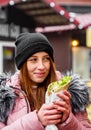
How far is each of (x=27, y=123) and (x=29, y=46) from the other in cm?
52

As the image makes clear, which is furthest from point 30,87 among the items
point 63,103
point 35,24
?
point 35,24

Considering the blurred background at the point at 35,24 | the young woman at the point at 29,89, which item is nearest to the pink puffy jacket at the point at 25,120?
the young woman at the point at 29,89

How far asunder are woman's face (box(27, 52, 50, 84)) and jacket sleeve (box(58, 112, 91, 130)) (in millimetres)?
291

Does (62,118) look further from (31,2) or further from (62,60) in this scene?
(62,60)

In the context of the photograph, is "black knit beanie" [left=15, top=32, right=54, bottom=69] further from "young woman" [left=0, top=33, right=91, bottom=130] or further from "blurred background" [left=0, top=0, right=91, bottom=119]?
"blurred background" [left=0, top=0, right=91, bottom=119]

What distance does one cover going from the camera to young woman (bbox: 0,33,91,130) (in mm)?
2217

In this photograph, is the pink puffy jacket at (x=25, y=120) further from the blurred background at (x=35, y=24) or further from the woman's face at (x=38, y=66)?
the blurred background at (x=35, y=24)

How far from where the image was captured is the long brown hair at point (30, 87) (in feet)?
7.90

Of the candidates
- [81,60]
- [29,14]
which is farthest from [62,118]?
[81,60]

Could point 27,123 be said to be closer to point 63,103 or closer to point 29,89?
point 63,103

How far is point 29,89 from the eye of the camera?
2.43m

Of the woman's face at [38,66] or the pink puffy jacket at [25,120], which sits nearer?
the pink puffy jacket at [25,120]

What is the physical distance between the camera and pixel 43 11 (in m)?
9.80

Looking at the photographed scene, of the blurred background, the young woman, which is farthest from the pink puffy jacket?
the blurred background
